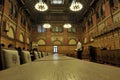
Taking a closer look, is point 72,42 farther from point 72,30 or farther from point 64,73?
point 64,73

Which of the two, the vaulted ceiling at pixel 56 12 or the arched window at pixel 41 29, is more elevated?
the vaulted ceiling at pixel 56 12

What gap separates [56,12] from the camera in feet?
68.2

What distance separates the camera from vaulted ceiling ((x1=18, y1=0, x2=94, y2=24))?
16516 mm

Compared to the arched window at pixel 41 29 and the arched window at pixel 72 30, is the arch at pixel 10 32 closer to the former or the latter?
the arched window at pixel 41 29

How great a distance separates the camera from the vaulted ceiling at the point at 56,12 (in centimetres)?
1652

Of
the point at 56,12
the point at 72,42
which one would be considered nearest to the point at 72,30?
the point at 72,42

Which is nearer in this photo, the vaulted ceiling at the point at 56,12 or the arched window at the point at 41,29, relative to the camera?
the vaulted ceiling at the point at 56,12

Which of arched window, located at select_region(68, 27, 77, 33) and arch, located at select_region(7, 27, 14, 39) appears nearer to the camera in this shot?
arch, located at select_region(7, 27, 14, 39)

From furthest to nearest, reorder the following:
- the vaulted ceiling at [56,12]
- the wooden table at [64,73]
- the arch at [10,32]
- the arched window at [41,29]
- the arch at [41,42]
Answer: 1. the arched window at [41,29]
2. the arch at [41,42]
3. the vaulted ceiling at [56,12]
4. the arch at [10,32]
5. the wooden table at [64,73]

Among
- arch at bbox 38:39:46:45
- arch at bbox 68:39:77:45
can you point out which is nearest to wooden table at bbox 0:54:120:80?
arch at bbox 38:39:46:45

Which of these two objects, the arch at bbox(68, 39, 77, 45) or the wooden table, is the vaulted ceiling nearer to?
the arch at bbox(68, 39, 77, 45)

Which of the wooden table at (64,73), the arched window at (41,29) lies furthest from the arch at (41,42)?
the wooden table at (64,73)

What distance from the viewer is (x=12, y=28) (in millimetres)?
14055

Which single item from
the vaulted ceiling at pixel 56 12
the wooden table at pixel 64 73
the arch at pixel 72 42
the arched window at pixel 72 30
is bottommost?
the wooden table at pixel 64 73
